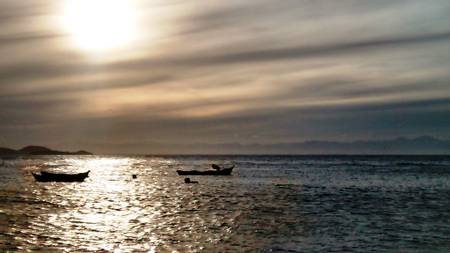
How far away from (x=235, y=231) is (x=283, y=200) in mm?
24951

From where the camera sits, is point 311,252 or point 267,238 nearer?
point 311,252

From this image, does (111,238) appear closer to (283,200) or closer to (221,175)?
(283,200)

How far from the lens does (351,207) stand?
192 ft

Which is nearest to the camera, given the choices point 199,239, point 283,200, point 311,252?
point 311,252

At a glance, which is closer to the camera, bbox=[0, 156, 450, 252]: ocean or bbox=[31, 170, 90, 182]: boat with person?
bbox=[0, 156, 450, 252]: ocean

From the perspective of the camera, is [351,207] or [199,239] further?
[351,207]

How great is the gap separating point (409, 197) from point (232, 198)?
22.4 metres

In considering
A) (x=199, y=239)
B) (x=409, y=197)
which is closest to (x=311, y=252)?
(x=199, y=239)

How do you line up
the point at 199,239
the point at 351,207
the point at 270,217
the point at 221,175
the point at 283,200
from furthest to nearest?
the point at 221,175 → the point at 283,200 → the point at 351,207 → the point at 270,217 → the point at 199,239

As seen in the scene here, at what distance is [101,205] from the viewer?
192ft

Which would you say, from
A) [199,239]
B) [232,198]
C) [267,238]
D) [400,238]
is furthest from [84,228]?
[232,198]

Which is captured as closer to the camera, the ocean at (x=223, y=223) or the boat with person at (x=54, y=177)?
the ocean at (x=223, y=223)

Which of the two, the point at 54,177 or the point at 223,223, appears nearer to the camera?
the point at 223,223

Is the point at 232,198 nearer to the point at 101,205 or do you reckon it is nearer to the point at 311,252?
the point at 101,205
